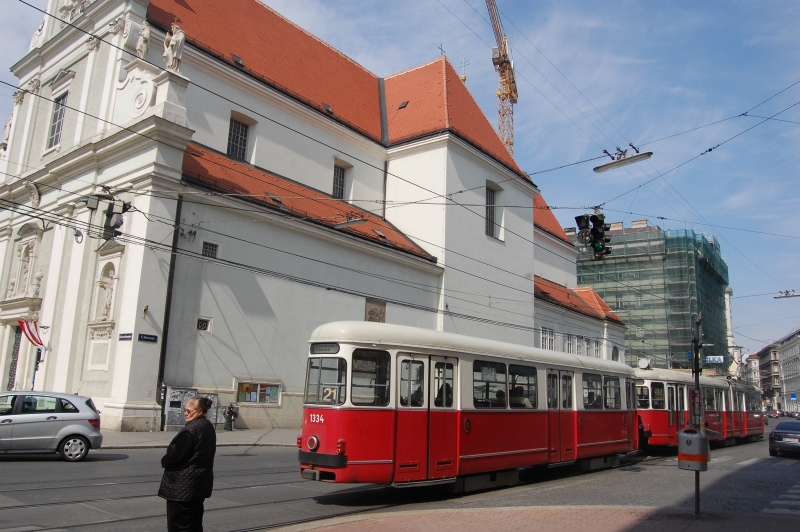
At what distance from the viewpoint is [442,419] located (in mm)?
10961

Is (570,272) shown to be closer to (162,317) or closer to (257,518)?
(162,317)

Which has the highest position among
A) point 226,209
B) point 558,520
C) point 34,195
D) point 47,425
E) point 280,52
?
point 280,52

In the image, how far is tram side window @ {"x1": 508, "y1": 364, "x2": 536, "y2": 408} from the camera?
1284 cm

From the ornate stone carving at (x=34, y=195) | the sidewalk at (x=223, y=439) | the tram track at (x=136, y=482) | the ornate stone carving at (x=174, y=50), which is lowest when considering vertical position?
the tram track at (x=136, y=482)

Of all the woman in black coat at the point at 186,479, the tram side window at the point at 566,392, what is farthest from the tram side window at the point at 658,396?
the woman in black coat at the point at 186,479

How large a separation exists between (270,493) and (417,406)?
2760mm

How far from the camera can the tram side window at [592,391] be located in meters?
15.6

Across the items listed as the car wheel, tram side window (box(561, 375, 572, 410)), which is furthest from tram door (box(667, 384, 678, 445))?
the car wheel

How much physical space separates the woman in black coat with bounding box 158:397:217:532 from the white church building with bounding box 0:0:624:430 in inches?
575

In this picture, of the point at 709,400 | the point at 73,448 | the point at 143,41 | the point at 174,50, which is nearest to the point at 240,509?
the point at 73,448

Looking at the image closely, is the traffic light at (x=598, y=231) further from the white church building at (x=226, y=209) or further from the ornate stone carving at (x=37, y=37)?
the ornate stone carving at (x=37, y=37)

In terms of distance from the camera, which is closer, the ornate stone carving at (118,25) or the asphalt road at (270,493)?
the asphalt road at (270,493)

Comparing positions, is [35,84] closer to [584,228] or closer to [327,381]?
[584,228]

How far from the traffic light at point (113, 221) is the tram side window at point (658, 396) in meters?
18.0
